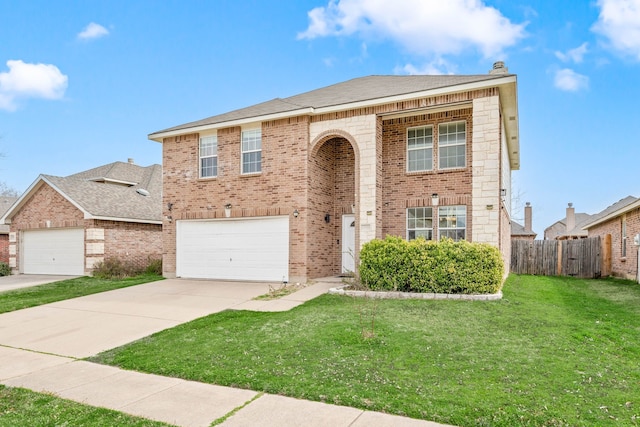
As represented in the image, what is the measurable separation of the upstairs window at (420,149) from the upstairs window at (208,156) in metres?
6.86

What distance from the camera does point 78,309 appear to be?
32.4 ft

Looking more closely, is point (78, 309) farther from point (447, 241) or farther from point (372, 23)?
point (372, 23)

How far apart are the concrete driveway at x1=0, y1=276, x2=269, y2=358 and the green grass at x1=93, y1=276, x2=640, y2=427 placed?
81cm

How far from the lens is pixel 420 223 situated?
12.9 meters

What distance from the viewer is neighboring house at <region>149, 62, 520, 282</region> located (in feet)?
38.4

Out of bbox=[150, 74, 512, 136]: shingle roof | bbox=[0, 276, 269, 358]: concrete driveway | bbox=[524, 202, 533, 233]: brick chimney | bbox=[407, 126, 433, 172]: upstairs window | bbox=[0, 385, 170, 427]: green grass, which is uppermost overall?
bbox=[150, 74, 512, 136]: shingle roof

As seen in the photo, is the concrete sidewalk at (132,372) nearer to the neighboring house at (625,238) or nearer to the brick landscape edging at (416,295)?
the brick landscape edging at (416,295)

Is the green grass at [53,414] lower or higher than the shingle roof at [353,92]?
lower

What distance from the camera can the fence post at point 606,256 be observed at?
1816 cm

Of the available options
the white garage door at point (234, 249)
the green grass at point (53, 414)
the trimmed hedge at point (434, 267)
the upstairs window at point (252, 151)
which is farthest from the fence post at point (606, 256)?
the green grass at point (53, 414)

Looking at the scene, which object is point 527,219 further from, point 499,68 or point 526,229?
point 499,68

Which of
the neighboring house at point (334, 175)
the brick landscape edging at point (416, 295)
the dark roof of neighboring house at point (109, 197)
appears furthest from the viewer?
the dark roof of neighboring house at point (109, 197)

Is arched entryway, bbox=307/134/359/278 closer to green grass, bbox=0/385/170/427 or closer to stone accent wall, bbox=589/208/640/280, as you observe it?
green grass, bbox=0/385/170/427

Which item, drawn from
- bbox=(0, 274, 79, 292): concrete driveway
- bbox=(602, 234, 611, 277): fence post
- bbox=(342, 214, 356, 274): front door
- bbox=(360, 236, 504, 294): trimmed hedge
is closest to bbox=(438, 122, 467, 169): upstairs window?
bbox=(360, 236, 504, 294): trimmed hedge
